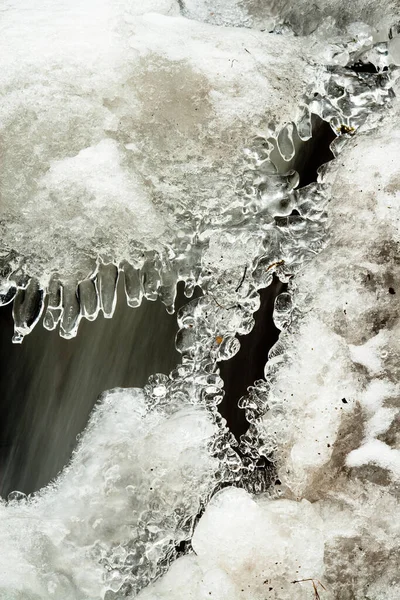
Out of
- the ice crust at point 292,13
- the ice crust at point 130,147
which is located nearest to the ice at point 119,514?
the ice crust at point 130,147

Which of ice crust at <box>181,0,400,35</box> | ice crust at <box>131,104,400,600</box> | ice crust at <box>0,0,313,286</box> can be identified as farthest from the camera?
ice crust at <box>181,0,400,35</box>

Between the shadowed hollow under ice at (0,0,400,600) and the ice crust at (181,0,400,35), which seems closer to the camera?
the shadowed hollow under ice at (0,0,400,600)

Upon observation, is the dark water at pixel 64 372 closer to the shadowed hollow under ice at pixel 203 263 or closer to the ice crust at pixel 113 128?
the shadowed hollow under ice at pixel 203 263

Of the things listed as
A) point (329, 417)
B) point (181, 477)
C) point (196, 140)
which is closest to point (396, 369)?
point (329, 417)

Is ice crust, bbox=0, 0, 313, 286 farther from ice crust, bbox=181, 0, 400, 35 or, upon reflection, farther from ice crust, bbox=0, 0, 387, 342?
ice crust, bbox=181, 0, 400, 35

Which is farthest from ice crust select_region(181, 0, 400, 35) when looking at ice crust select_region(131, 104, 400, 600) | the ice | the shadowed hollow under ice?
the ice

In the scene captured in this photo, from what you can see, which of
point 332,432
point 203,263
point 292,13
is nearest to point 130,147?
point 203,263

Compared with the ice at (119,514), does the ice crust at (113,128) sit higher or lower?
higher

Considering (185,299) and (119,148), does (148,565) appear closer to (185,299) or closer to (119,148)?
(185,299)
